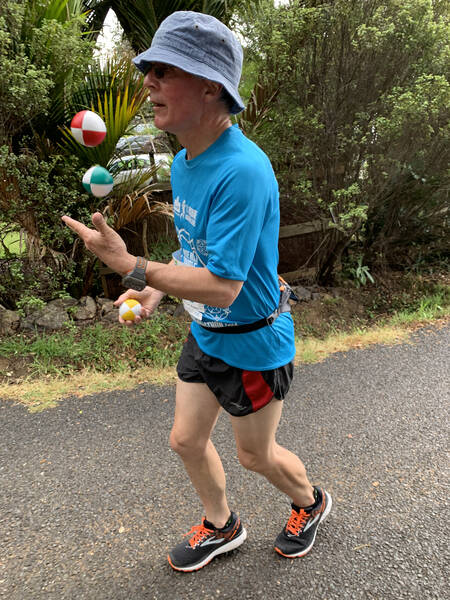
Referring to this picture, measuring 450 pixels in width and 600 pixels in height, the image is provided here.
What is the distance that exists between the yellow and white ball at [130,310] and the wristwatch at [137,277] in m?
0.26

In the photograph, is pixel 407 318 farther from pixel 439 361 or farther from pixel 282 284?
pixel 282 284

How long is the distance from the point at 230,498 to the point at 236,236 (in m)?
1.66

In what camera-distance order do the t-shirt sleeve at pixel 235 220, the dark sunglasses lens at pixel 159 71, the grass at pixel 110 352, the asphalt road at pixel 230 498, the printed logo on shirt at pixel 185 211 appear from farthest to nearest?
the grass at pixel 110 352 → the asphalt road at pixel 230 498 → the printed logo on shirt at pixel 185 211 → the dark sunglasses lens at pixel 159 71 → the t-shirt sleeve at pixel 235 220

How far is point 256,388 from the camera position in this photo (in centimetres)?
176

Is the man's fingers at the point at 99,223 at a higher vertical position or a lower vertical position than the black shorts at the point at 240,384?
higher

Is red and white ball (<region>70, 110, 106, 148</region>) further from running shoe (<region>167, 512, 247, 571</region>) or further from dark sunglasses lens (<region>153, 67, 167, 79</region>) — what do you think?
running shoe (<region>167, 512, 247, 571</region>)

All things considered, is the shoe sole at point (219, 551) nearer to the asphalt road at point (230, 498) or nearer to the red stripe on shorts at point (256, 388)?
the asphalt road at point (230, 498)

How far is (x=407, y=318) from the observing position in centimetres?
508

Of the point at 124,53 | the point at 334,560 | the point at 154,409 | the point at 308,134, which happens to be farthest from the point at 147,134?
the point at 334,560

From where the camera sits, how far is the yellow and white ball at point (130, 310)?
173cm

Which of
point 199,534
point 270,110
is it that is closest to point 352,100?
point 270,110

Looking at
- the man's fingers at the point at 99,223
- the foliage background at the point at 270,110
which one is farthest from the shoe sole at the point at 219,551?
the foliage background at the point at 270,110

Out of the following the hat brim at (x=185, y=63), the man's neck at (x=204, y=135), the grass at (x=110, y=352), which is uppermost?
the hat brim at (x=185, y=63)

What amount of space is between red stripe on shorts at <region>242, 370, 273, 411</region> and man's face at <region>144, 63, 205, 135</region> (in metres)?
0.90
